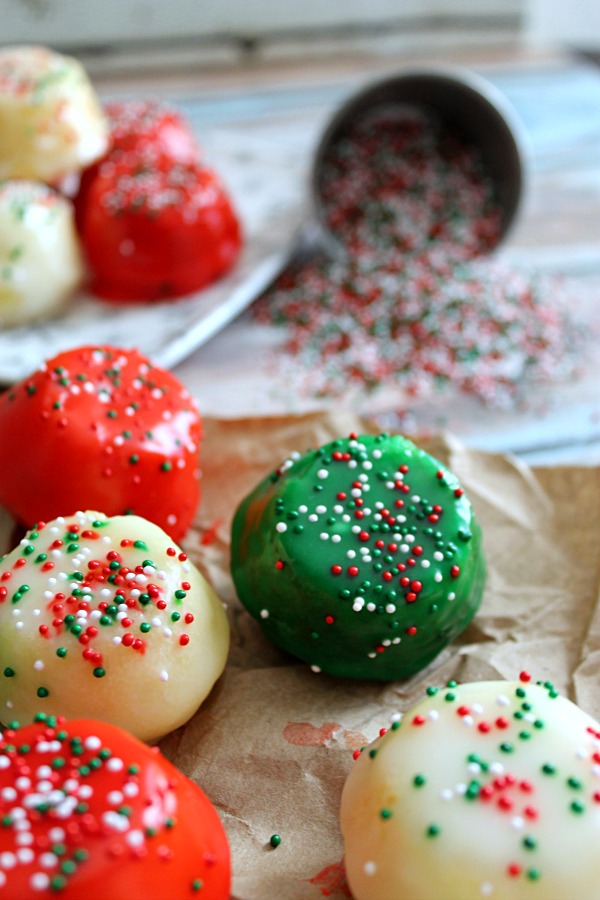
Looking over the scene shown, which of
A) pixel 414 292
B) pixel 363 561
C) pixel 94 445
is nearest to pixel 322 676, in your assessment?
pixel 363 561

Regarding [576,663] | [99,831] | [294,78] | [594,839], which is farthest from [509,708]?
[294,78]

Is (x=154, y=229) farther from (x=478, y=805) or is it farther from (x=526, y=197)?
(x=478, y=805)

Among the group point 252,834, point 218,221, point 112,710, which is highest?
Result: point 218,221

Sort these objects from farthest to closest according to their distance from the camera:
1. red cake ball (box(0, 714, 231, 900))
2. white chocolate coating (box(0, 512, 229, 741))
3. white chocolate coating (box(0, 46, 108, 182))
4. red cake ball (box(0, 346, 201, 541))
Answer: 1. white chocolate coating (box(0, 46, 108, 182))
2. red cake ball (box(0, 346, 201, 541))
3. white chocolate coating (box(0, 512, 229, 741))
4. red cake ball (box(0, 714, 231, 900))

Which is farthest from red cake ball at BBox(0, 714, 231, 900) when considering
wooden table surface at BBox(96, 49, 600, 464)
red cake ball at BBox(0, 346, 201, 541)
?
wooden table surface at BBox(96, 49, 600, 464)

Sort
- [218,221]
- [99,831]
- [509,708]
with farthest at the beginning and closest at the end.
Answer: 1. [218,221]
2. [509,708]
3. [99,831]

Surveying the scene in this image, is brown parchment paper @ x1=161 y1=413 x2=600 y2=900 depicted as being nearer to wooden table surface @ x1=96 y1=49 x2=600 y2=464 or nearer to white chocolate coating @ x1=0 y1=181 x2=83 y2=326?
wooden table surface @ x1=96 y1=49 x2=600 y2=464

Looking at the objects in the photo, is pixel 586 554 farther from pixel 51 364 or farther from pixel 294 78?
pixel 294 78
